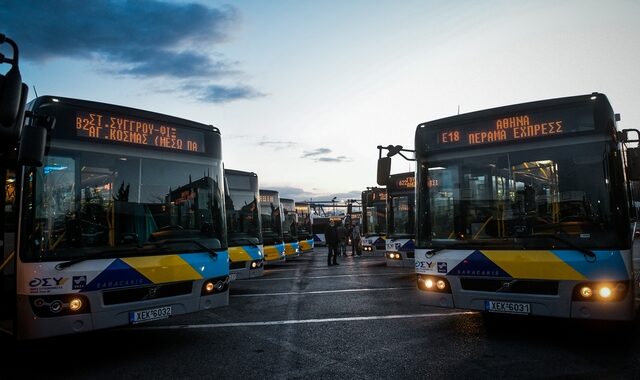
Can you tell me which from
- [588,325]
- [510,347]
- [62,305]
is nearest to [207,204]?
[62,305]

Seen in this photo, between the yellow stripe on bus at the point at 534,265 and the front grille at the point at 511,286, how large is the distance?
0.25ft

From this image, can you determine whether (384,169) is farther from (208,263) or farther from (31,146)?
(31,146)

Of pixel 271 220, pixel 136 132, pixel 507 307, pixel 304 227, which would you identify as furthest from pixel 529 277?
pixel 304 227

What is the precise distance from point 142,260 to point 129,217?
53 centimetres

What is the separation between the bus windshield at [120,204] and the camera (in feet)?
16.9

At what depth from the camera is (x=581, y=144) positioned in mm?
5773

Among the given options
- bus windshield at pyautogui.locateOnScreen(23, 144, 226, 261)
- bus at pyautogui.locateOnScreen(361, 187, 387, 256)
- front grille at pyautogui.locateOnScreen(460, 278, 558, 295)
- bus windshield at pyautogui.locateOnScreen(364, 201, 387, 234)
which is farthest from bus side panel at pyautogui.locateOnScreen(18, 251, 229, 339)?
bus windshield at pyautogui.locateOnScreen(364, 201, 387, 234)

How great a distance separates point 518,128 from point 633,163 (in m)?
1.37

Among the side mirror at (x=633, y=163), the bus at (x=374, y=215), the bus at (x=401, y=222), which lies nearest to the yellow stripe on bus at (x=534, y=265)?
the side mirror at (x=633, y=163)

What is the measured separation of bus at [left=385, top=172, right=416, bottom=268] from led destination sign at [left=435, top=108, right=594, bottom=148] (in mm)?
7500

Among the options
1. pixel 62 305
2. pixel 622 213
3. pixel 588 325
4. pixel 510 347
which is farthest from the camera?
pixel 588 325

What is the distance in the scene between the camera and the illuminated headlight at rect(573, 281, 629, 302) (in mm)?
5305

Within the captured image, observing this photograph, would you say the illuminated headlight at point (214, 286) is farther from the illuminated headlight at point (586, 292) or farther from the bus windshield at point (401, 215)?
the bus windshield at point (401, 215)

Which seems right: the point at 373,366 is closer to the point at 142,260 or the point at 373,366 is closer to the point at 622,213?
the point at 142,260
